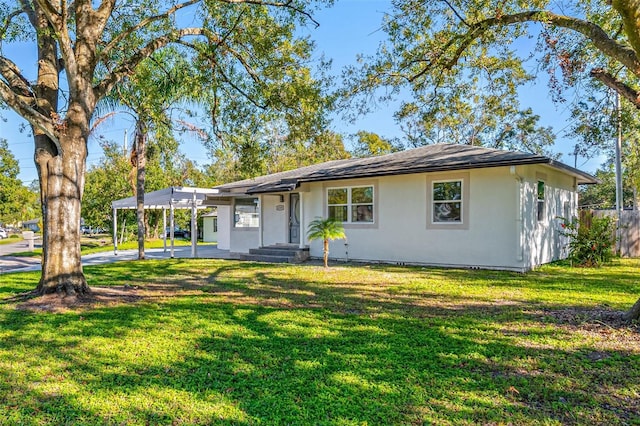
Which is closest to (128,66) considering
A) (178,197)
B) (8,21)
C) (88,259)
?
(8,21)

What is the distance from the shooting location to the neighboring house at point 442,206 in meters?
10.6

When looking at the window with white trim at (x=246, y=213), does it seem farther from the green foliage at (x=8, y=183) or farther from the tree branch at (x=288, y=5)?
the green foliage at (x=8, y=183)

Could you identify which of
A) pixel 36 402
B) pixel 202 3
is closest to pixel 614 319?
pixel 36 402

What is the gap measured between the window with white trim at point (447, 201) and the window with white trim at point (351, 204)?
2123 mm

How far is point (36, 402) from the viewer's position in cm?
311

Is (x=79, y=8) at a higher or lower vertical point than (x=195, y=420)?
higher

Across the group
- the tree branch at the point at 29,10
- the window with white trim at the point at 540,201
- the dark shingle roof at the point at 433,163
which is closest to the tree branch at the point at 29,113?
the tree branch at the point at 29,10

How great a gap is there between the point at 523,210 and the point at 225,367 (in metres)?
9.30

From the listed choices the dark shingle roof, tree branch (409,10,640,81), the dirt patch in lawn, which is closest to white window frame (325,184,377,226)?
the dark shingle roof

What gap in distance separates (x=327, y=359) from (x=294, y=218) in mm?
11632

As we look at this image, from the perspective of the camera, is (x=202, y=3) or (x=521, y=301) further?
(x=202, y=3)

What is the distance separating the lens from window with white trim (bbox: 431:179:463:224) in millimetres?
11359

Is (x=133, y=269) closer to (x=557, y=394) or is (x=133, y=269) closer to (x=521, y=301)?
(x=521, y=301)

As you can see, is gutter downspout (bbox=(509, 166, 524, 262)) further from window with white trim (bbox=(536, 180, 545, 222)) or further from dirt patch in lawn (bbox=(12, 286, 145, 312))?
dirt patch in lawn (bbox=(12, 286, 145, 312))
